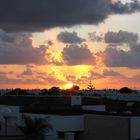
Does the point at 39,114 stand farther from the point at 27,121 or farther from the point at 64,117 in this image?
the point at 27,121

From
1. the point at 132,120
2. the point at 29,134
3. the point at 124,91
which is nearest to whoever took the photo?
the point at 29,134

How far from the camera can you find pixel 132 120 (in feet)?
147

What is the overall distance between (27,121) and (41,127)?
102 centimetres

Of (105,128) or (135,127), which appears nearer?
(135,127)

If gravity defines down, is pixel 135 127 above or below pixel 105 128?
above

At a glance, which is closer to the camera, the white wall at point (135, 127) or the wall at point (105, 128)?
the white wall at point (135, 127)

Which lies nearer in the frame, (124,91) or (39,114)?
(39,114)

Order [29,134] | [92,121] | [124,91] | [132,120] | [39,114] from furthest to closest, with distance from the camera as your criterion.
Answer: [124,91], [39,114], [92,121], [132,120], [29,134]

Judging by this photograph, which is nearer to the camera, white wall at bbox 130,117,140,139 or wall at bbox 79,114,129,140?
white wall at bbox 130,117,140,139

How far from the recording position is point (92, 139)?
48.5 metres

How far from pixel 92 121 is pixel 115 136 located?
263 cm

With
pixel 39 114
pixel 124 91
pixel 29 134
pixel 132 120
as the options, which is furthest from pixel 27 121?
pixel 124 91

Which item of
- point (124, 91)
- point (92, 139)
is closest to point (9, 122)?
point (92, 139)

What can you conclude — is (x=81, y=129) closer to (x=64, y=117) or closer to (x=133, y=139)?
(x=64, y=117)
